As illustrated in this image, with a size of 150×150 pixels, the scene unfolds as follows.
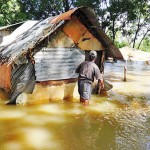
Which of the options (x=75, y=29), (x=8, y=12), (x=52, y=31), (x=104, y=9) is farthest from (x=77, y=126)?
(x=104, y=9)

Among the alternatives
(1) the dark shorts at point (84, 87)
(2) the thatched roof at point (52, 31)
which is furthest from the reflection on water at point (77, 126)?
(2) the thatched roof at point (52, 31)

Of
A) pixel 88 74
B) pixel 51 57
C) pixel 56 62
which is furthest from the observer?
pixel 56 62

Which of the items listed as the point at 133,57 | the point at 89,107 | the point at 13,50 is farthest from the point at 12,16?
the point at 89,107

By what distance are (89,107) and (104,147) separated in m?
3.82

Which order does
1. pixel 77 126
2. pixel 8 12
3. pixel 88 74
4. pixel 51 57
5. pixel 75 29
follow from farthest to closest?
1. pixel 8 12
2. pixel 75 29
3. pixel 51 57
4. pixel 88 74
5. pixel 77 126

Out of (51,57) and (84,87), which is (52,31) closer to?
(51,57)

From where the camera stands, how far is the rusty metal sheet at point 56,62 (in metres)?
10.3

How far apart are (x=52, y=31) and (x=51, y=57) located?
3.57 feet

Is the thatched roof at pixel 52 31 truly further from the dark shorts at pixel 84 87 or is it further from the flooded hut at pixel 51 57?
the dark shorts at pixel 84 87

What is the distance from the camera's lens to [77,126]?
7.87 metres

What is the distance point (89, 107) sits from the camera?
10.2 m

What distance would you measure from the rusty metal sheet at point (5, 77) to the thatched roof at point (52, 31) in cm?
56

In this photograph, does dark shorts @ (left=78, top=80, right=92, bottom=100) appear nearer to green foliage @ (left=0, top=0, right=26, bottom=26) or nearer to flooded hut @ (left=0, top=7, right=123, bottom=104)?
flooded hut @ (left=0, top=7, right=123, bottom=104)

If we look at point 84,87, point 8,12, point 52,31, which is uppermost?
point 8,12
